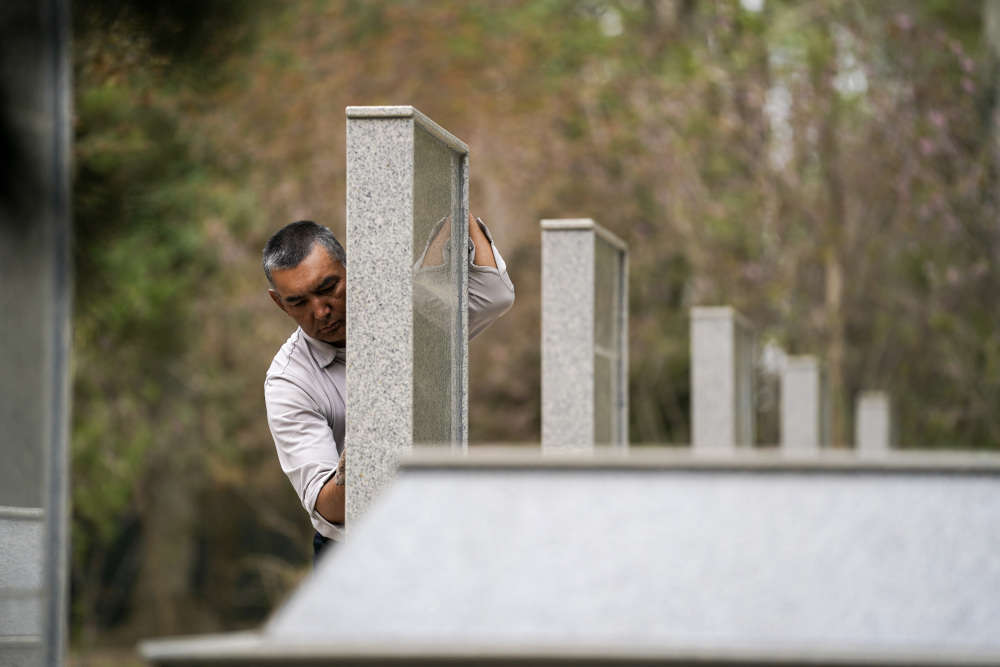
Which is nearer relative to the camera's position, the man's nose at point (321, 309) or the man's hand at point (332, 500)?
the man's hand at point (332, 500)

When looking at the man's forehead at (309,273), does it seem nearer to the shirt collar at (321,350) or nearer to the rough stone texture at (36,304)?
the shirt collar at (321,350)

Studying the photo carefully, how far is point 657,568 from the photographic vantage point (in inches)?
85.7

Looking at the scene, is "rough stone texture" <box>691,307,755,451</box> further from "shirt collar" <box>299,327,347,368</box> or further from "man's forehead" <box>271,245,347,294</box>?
"man's forehead" <box>271,245,347,294</box>

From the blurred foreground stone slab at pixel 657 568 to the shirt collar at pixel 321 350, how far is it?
2477 mm

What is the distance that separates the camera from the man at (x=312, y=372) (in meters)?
4.46

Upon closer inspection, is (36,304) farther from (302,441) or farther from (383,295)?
(302,441)

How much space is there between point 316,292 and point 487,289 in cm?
79

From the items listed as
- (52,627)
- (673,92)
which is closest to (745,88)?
(673,92)

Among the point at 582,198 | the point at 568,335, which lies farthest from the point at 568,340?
the point at 582,198

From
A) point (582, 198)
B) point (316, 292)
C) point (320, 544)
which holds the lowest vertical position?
point (320, 544)

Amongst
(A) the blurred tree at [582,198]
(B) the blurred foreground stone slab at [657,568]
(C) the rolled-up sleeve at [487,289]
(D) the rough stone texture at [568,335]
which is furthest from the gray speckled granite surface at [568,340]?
(A) the blurred tree at [582,198]

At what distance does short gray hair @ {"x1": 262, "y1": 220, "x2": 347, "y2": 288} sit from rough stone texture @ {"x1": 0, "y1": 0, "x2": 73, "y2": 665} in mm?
1302

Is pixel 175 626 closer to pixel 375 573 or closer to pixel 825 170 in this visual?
pixel 825 170

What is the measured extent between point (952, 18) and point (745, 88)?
9196 mm
